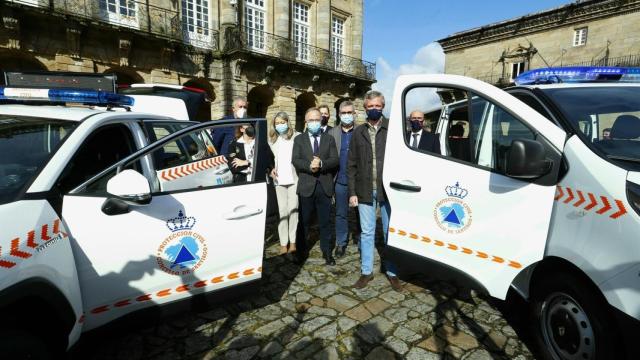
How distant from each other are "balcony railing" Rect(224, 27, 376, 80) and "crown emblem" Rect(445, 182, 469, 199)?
14.4 m

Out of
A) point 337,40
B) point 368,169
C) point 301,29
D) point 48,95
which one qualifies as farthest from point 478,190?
point 337,40

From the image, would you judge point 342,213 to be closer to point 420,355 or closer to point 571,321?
point 420,355

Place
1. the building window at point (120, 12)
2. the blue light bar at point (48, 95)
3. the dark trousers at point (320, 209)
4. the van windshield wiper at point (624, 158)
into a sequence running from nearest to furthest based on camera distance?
the van windshield wiper at point (624, 158) → the blue light bar at point (48, 95) → the dark trousers at point (320, 209) → the building window at point (120, 12)

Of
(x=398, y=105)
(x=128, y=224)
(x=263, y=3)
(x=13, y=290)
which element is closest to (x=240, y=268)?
(x=128, y=224)

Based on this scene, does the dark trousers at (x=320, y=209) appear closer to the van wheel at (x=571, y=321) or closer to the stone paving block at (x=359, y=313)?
the stone paving block at (x=359, y=313)

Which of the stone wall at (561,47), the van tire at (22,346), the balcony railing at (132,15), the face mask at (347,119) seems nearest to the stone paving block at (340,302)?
the face mask at (347,119)

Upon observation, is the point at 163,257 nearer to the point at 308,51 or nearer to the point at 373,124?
the point at 373,124

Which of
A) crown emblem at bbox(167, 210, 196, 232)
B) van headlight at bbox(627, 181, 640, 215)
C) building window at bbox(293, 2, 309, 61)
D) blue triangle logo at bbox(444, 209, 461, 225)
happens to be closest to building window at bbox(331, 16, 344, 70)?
building window at bbox(293, 2, 309, 61)

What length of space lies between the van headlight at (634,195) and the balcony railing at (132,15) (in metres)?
14.4

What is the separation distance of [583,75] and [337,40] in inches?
794

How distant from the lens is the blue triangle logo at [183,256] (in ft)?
7.38

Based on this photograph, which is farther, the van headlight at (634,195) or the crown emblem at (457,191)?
the crown emblem at (457,191)

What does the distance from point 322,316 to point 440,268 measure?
45.7 inches

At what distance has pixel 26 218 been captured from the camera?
5.41 ft
